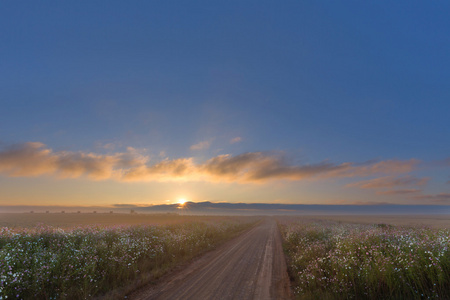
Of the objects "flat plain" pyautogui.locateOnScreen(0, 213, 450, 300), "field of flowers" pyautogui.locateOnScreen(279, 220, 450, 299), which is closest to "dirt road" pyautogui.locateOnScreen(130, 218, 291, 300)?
"flat plain" pyautogui.locateOnScreen(0, 213, 450, 300)

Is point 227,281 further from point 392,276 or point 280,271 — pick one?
point 392,276

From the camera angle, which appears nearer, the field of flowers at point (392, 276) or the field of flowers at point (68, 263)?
the field of flowers at point (392, 276)

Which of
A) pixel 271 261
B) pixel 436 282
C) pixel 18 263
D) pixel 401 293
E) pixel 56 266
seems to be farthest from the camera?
pixel 271 261

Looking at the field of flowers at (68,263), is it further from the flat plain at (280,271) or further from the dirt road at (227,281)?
the dirt road at (227,281)

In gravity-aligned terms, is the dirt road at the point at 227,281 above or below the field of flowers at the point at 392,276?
below

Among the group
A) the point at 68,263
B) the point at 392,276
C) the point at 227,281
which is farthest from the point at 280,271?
the point at 68,263

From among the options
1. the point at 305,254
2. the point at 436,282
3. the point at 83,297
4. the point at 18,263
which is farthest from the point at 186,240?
the point at 436,282

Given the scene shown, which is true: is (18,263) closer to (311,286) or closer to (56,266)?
(56,266)

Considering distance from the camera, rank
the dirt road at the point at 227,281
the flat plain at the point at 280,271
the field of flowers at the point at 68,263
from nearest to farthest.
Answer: the flat plain at the point at 280,271 < the field of flowers at the point at 68,263 < the dirt road at the point at 227,281

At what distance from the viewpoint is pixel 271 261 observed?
1515cm

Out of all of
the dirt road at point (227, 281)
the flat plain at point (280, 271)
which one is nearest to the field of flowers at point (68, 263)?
the flat plain at point (280, 271)

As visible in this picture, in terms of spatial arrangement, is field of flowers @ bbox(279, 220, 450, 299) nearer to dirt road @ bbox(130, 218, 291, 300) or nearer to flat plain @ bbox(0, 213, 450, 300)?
flat plain @ bbox(0, 213, 450, 300)

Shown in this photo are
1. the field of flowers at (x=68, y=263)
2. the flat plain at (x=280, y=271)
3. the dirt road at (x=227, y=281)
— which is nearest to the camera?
the flat plain at (x=280, y=271)

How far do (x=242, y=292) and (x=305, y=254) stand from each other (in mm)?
6644
